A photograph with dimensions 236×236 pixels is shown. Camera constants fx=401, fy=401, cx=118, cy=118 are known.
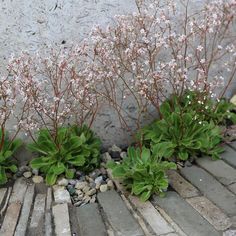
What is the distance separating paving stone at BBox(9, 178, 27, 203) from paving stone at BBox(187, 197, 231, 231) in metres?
1.21

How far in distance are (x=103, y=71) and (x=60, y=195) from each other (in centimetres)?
99

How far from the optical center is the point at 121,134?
3.51 meters

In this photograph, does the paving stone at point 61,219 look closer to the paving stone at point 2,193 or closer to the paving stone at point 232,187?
the paving stone at point 2,193

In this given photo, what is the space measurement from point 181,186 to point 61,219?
0.88 metres

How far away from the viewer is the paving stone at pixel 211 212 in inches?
95.2

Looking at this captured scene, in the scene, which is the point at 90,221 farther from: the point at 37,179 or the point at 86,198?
the point at 37,179

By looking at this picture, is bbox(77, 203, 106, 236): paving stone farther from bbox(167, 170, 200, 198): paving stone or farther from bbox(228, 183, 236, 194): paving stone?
bbox(228, 183, 236, 194): paving stone

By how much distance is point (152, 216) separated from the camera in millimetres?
2537

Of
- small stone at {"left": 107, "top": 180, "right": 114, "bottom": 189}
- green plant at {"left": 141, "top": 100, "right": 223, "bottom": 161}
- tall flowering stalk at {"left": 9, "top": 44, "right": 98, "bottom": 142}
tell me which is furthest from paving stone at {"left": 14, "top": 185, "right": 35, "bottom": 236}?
green plant at {"left": 141, "top": 100, "right": 223, "bottom": 161}

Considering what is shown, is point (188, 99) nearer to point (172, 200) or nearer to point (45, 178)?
point (172, 200)

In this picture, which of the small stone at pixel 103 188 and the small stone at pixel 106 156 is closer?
the small stone at pixel 103 188

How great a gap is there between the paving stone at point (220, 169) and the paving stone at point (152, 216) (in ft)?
1.99

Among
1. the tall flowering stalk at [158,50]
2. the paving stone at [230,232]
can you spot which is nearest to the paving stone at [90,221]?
the paving stone at [230,232]

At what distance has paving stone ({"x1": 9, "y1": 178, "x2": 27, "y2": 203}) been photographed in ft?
9.49
